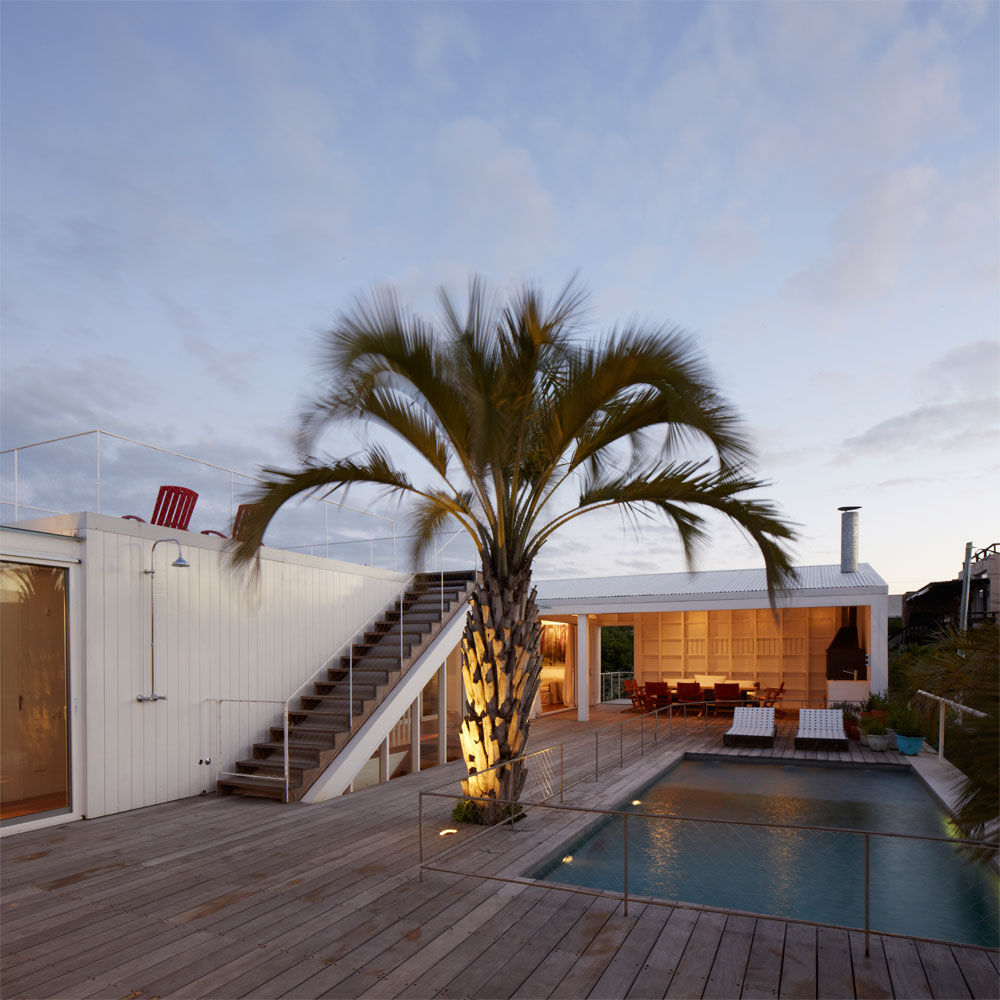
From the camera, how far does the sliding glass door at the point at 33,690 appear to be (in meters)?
7.72

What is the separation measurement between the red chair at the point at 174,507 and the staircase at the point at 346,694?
3.15 m

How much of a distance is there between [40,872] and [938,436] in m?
13.8

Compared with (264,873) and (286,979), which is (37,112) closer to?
(264,873)

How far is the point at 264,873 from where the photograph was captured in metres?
5.84

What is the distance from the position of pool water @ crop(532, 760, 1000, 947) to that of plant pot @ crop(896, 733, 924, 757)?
2.70 metres

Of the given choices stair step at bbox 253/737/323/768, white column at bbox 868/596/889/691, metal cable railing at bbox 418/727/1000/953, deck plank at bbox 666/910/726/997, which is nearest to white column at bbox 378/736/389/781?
stair step at bbox 253/737/323/768

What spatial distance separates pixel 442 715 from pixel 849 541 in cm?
1232

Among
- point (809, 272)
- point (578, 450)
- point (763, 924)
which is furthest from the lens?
point (809, 272)

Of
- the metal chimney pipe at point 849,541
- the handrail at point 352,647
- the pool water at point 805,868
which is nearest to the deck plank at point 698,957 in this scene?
the pool water at point 805,868

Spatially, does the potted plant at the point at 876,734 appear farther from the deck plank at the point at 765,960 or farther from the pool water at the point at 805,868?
the deck plank at the point at 765,960

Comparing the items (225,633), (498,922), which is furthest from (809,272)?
(225,633)

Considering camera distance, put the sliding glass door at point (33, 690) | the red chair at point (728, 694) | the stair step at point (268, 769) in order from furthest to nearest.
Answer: the red chair at point (728, 694), the stair step at point (268, 769), the sliding glass door at point (33, 690)

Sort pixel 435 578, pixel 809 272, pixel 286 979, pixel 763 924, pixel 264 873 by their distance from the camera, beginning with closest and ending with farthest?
pixel 286 979, pixel 763 924, pixel 264 873, pixel 809 272, pixel 435 578

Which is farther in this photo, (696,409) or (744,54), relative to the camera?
(744,54)
